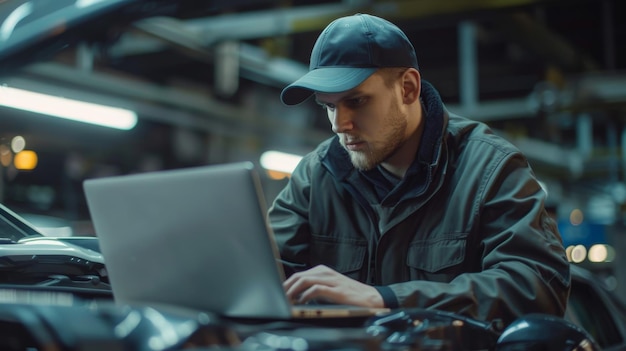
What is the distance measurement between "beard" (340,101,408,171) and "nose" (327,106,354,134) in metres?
0.07

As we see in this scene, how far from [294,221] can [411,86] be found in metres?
0.53

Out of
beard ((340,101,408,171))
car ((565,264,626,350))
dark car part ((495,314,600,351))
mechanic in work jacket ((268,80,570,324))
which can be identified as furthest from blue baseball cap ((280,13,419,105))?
car ((565,264,626,350))

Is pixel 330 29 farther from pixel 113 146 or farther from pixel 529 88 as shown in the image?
pixel 529 88

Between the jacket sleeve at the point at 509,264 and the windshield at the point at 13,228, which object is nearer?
the jacket sleeve at the point at 509,264

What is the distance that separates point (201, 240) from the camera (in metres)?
1.38

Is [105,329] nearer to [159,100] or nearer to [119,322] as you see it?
[119,322]

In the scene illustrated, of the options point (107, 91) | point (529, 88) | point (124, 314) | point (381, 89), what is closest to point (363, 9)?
point (107, 91)

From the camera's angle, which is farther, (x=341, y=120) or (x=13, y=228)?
(x=13, y=228)

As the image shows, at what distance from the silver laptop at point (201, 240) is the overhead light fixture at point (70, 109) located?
18.1 feet

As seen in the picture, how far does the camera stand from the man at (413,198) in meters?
1.91

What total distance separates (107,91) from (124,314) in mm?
7469

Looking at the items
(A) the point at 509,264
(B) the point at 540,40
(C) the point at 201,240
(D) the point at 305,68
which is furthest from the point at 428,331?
(D) the point at 305,68

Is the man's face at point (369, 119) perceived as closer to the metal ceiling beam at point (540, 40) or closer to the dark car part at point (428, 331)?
the dark car part at point (428, 331)

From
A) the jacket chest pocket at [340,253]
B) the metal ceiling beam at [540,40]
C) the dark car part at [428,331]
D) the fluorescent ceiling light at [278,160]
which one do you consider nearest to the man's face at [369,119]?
the jacket chest pocket at [340,253]
